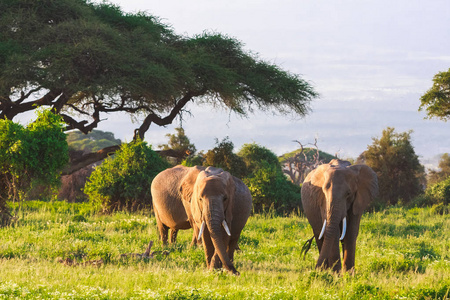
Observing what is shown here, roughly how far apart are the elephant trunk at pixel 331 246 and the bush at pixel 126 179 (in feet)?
44.8

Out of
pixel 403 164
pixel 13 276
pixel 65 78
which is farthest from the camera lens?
pixel 403 164

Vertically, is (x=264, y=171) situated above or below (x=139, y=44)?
below

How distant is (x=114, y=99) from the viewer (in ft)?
116

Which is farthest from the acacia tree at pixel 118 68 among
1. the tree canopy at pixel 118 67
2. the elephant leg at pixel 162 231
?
the elephant leg at pixel 162 231

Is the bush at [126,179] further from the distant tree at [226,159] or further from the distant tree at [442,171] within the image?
the distant tree at [442,171]

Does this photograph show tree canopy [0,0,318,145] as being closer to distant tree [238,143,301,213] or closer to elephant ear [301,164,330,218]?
distant tree [238,143,301,213]

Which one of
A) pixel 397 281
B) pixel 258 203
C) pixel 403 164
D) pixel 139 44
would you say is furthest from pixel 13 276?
pixel 403 164

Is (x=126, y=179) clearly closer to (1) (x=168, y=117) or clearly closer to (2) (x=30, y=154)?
(2) (x=30, y=154)

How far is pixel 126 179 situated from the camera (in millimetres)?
23625

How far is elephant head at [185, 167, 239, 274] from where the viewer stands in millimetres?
9750

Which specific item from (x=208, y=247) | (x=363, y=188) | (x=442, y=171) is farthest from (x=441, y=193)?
(x=442, y=171)

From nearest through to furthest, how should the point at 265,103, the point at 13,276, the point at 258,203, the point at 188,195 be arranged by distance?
the point at 13,276, the point at 188,195, the point at 258,203, the point at 265,103

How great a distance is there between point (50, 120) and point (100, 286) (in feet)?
34.9

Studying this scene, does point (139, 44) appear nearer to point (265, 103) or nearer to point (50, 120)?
point (265, 103)
